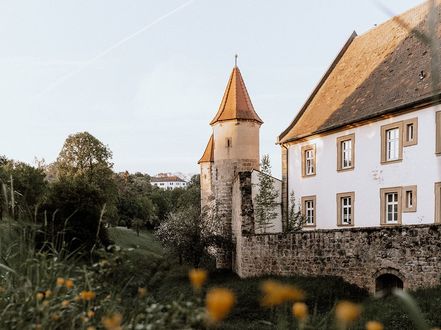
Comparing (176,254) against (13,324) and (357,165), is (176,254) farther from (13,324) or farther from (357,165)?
(13,324)

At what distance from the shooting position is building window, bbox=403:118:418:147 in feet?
Result: 54.1

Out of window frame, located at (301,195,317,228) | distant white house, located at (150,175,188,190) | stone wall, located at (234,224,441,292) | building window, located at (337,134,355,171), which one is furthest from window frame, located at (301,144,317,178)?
distant white house, located at (150,175,188,190)

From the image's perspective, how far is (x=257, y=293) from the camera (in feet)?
48.2

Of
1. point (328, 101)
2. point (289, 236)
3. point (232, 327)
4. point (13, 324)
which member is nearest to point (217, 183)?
point (328, 101)

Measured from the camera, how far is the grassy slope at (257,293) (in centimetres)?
360

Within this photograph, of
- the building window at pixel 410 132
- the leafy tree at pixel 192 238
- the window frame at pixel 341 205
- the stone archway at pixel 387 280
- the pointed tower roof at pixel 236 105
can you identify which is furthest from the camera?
the pointed tower roof at pixel 236 105

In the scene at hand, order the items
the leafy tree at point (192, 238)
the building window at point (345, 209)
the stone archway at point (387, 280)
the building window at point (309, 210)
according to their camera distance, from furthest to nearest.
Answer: the leafy tree at point (192, 238), the building window at point (309, 210), the building window at point (345, 209), the stone archway at point (387, 280)

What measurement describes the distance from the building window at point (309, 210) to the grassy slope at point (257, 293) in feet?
18.1

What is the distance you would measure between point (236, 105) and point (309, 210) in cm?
843

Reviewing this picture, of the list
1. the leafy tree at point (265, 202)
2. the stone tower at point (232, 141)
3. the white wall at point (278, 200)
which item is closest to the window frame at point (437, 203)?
the leafy tree at point (265, 202)

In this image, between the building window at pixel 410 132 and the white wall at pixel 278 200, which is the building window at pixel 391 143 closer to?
the building window at pixel 410 132

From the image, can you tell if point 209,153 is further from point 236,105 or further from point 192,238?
point 192,238

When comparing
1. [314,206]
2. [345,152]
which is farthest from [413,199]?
[314,206]

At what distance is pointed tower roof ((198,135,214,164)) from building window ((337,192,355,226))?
17280 millimetres
